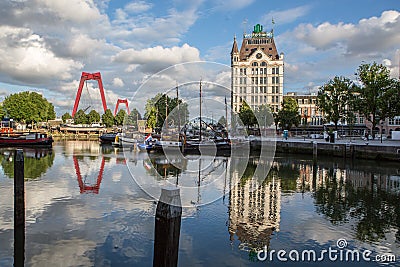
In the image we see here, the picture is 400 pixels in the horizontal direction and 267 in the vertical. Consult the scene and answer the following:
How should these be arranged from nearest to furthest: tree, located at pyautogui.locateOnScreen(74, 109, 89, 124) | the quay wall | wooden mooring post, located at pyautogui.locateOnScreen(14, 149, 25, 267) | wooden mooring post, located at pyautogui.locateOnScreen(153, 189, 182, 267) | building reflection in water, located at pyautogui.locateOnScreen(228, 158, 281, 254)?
wooden mooring post, located at pyautogui.locateOnScreen(153, 189, 182, 267) < wooden mooring post, located at pyautogui.locateOnScreen(14, 149, 25, 267) < building reflection in water, located at pyautogui.locateOnScreen(228, 158, 281, 254) < the quay wall < tree, located at pyautogui.locateOnScreen(74, 109, 89, 124)

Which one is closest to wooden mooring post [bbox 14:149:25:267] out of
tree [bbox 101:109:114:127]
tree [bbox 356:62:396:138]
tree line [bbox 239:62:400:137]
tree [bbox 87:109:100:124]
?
tree line [bbox 239:62:400:137]

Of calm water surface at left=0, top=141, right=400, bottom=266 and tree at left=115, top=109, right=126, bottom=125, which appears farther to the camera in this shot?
tree at left=115, top=109, right=126, bottom=125

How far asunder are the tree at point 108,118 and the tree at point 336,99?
76.3 m

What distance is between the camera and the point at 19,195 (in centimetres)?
1032

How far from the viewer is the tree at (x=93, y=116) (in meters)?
111

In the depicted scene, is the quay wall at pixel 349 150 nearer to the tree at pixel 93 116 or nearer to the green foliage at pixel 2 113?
the green foliage at pixel 2 113

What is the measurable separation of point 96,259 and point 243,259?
12.4 feet

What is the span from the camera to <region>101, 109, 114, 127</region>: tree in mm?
109750

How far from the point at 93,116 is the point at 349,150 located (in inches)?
3632

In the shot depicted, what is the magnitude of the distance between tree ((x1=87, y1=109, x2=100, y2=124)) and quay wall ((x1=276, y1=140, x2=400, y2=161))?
82.0m

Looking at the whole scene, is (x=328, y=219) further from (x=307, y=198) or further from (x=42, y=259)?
(x=42, y=259)

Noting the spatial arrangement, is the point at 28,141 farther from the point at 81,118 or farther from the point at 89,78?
the point at 81,118

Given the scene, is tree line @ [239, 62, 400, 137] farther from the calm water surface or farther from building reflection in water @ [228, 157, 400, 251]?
the calm water surface

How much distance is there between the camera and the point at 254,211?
13.5 metres
